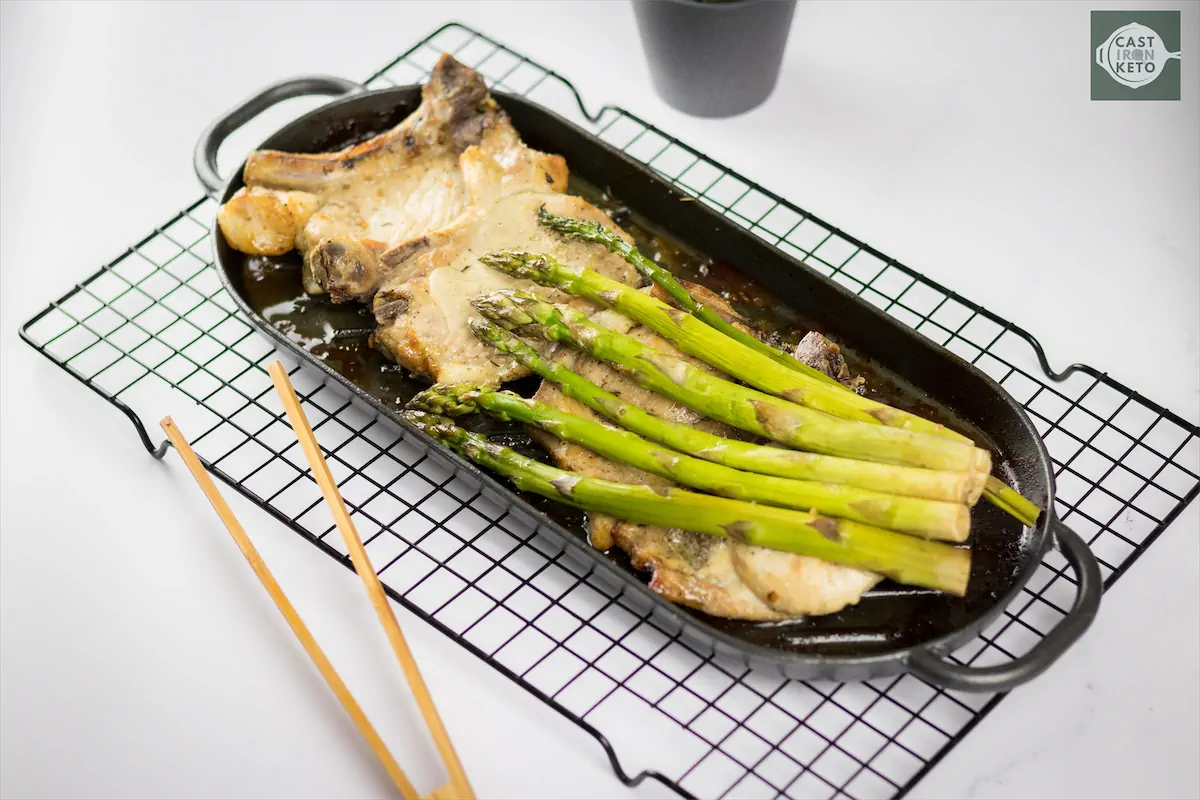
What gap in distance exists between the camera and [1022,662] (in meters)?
3.83

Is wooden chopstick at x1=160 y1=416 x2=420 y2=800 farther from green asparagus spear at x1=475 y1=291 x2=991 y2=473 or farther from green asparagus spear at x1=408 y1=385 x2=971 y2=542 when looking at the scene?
green asparagus spear at x1=475 y1=291 x2=991 y2=473

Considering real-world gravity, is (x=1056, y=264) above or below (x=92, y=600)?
above

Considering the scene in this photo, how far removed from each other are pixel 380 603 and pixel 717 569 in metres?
1.10

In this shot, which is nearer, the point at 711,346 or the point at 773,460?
the point at 773,460

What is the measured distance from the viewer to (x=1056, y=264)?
5.55 metres

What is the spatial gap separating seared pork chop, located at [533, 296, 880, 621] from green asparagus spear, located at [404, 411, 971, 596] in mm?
51

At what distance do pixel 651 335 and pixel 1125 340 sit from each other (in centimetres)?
204

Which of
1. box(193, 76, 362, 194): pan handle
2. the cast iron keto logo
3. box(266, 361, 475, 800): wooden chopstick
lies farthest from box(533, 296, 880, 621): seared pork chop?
the cast iron keto logo

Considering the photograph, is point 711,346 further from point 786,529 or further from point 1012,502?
point 1012,502

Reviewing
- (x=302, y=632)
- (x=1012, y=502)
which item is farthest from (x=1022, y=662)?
(x=302, y=632)

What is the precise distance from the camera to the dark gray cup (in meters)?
5.50

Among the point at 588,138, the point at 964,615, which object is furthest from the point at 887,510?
the point at 588,138

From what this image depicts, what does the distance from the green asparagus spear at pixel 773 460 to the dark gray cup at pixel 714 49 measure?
74.1 inches

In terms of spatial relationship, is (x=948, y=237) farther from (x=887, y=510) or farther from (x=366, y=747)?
(x=366, y=747)
